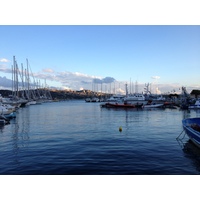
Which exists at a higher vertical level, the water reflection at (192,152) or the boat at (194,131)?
the boat at (194,131)

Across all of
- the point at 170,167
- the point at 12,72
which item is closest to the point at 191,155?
the point at 170,167

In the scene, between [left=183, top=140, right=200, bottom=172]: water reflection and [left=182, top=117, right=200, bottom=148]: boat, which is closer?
[left=183, top=140, right=200, bottom=172]: water reflection

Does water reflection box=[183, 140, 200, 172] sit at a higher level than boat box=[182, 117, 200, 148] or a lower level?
lower

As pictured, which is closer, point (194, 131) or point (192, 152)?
point (192, 152)

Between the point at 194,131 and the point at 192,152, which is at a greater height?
the point at 194,131

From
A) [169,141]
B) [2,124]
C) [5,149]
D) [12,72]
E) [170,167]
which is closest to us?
[170,167]

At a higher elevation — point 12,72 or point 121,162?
point 12,72

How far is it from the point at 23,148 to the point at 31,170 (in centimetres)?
546

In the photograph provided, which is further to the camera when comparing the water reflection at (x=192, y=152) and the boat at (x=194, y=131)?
the boat at (x=194, y=131)

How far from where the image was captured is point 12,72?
271 feet

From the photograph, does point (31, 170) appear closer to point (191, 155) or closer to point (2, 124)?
point (191, 155)

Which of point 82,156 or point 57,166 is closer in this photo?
point 57,166

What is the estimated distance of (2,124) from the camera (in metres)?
29.3

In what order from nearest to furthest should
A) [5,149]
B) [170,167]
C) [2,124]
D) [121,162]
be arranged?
[170,167]
[121,162]
[5,149]
[2,124]
